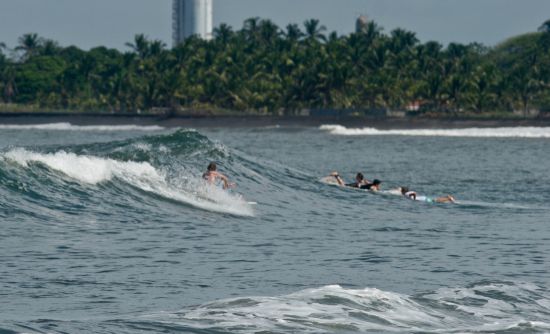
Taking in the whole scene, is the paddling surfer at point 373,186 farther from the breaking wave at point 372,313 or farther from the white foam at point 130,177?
the breaking wave at point 372,313

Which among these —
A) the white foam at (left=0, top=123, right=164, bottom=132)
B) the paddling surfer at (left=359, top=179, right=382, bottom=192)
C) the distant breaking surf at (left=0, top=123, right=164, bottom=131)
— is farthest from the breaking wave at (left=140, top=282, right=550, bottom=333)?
the white foam at (left=0, top=123, right=164, bottom=132)

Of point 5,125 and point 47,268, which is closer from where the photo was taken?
point 47,268

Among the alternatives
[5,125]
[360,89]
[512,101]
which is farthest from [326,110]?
[5,125]

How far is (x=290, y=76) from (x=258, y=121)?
685 cm

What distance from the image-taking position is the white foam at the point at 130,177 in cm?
3102

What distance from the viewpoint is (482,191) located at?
4403 centimetres

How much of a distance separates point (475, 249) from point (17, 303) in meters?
9.70

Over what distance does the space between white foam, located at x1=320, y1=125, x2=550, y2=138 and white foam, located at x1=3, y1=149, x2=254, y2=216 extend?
304 ft

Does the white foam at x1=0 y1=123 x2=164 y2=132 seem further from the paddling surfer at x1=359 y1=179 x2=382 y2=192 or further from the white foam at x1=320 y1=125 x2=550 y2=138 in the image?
the paddling surfer at x1=359 y1=179 x2=382 y2=192

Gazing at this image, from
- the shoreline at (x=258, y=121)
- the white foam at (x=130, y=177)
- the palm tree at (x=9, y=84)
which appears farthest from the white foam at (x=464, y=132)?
the white foam at (x=130, y=177)

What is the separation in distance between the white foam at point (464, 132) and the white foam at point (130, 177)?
92721 millimetres

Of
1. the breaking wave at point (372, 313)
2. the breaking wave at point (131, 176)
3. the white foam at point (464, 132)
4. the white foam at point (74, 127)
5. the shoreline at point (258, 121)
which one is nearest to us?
the breaking wave at point (372, 313)

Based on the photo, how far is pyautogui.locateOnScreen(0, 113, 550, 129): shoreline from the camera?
13050 cm

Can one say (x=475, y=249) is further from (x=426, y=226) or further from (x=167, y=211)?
(x=167, y=211)
